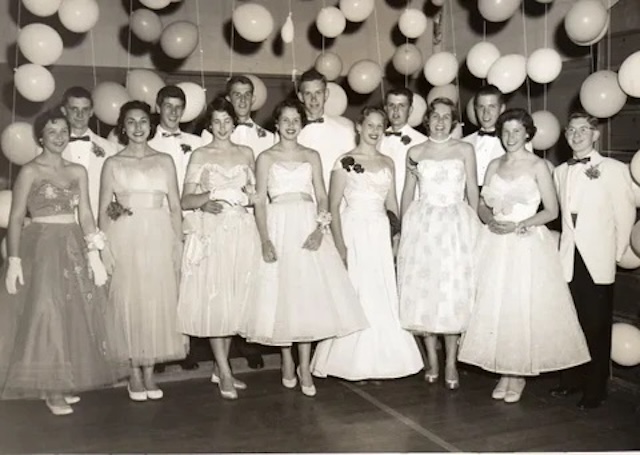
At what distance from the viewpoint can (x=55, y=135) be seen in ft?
12.7

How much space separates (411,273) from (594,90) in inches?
57.5

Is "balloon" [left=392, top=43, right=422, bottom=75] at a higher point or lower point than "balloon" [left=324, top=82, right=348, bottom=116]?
higher

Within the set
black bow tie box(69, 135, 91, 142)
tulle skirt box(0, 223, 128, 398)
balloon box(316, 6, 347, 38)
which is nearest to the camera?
tulle skirt box(0, 223, 128, 398)

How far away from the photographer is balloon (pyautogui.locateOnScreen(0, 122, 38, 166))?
172 inches

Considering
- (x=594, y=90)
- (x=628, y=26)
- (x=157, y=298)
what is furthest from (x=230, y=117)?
(x=628, y=26)

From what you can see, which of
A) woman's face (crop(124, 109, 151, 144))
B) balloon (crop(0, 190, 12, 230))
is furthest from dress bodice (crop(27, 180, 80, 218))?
balloon (crop(0, 190, 12, 230))

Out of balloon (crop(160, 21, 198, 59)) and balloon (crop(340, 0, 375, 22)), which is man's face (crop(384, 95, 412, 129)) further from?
balloon (crop(160, 21, 198, 59))

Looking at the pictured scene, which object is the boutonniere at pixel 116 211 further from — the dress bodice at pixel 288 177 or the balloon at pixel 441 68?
the balloon at pixel 441 68

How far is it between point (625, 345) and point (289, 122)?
2226 millimetres

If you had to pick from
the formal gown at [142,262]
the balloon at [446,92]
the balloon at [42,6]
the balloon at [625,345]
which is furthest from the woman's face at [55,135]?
the balloon at [625,345]

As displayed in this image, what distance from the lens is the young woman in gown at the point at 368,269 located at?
420cm

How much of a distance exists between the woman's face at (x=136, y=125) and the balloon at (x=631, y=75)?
259 centimetres

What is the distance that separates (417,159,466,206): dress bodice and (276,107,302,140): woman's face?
0.73m

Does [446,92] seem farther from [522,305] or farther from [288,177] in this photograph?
[522,305]
